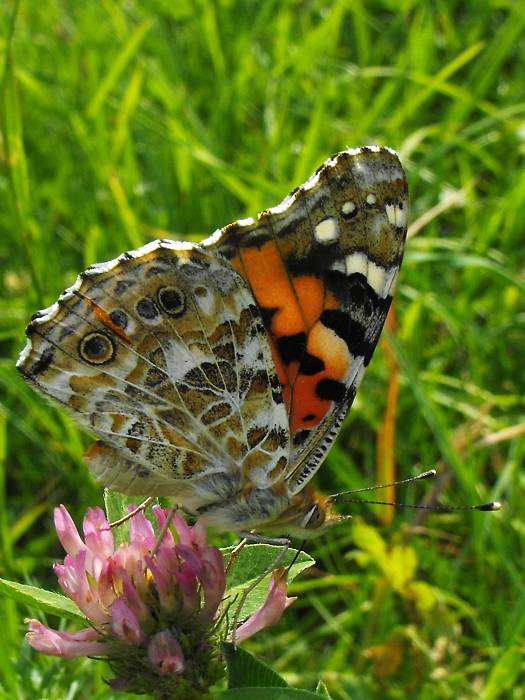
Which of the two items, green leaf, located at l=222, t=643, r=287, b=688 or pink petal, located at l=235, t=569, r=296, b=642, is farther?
pink petal, located at l=235, t=569, r=296, b=642

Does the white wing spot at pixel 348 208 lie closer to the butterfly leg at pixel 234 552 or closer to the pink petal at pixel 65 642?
the butterfly leg at pixel 234 552

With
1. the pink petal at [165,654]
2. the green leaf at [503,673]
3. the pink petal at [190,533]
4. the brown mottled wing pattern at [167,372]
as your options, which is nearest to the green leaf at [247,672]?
the pink petal at [165,654]

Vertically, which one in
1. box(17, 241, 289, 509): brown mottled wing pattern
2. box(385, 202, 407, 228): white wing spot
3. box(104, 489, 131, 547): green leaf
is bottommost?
box(104, 489, 131, 547): green leaf

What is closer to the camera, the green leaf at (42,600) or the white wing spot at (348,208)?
the green leaf at (42,600)

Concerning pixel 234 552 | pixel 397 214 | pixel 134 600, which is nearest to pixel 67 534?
pixel 134 600

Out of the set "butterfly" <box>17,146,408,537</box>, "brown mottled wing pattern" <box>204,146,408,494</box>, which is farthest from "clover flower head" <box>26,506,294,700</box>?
"brown mottled wing pattern" <box>204,146,408,494</box>

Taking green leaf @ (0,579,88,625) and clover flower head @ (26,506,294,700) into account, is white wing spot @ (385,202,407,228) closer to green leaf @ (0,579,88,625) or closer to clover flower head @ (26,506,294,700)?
clover flower head @ (26,506,294,700)
